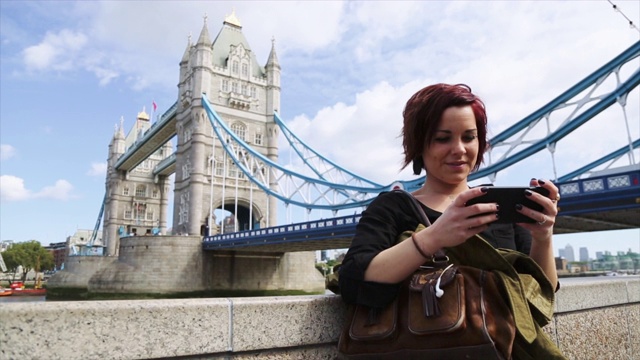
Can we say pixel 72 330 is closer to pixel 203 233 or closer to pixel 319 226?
pixel 319 226

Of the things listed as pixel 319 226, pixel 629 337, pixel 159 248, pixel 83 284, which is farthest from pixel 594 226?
pixel 83 284

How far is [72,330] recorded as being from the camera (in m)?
1.26

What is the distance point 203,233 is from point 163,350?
2779 centimetres

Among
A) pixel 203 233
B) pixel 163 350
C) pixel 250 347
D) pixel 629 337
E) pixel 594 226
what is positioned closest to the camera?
pixel 163 350

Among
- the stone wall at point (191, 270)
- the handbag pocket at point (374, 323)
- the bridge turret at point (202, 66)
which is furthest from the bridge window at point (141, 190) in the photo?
the handbag pocket at point (374, 323)

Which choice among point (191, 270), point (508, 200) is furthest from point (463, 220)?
point (191, 270)

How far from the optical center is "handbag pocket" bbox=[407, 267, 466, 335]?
1039 millimetres

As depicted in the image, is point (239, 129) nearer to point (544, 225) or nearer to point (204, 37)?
point (204, 37)

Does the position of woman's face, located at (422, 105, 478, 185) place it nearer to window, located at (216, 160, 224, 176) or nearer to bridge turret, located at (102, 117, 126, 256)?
window, located at (216, 160, 224, 176)

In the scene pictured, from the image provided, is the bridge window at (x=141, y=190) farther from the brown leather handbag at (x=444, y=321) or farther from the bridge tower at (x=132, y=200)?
the brown leather handbag at (x=444, y=321)

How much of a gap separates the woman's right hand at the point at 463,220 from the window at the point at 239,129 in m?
29.8

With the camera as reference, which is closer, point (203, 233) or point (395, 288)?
point (395, 288)

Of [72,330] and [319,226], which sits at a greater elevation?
[319,226]

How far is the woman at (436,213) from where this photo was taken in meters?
1.09
